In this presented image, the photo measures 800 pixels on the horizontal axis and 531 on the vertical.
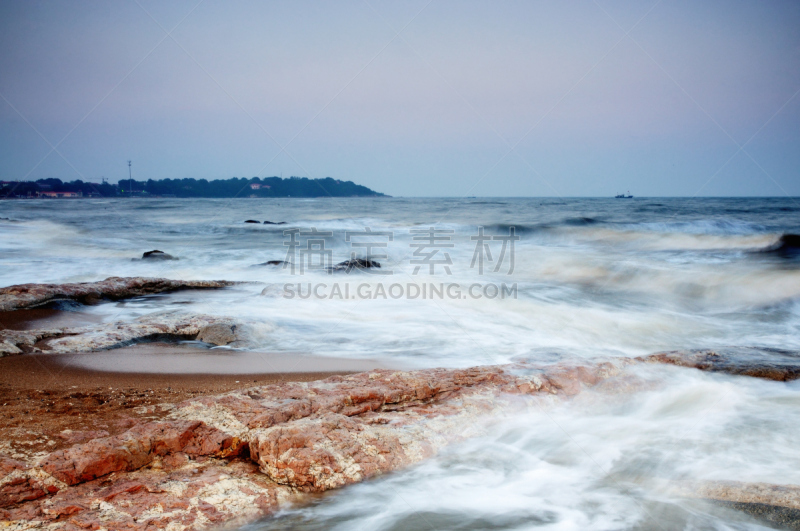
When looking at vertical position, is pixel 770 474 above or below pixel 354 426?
below

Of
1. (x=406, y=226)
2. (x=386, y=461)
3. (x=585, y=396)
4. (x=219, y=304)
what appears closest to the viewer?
(x=386, y=461)

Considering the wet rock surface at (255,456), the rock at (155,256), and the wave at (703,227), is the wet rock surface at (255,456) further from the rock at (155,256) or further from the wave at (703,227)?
the wave at (703,227)

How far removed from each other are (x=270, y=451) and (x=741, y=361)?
3.69 m

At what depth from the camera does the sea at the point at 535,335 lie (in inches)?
94.0

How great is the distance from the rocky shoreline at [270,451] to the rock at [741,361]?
2.58 feet

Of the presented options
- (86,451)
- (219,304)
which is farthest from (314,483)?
(219,304)

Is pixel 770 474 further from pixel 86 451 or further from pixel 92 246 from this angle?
pixel 92 246

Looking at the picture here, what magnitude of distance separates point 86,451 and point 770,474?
3321mm

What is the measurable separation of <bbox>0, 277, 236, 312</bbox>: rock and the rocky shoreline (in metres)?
4.28

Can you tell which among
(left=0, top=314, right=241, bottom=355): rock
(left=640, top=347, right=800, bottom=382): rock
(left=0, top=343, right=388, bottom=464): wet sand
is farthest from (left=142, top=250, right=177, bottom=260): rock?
(left=640, top=347, right=800, bottom=382): rock

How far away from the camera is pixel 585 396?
328 centimetres

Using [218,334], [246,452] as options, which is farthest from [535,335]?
[246,452]

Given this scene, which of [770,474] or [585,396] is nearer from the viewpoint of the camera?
[770,474]

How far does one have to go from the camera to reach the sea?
2387mm
